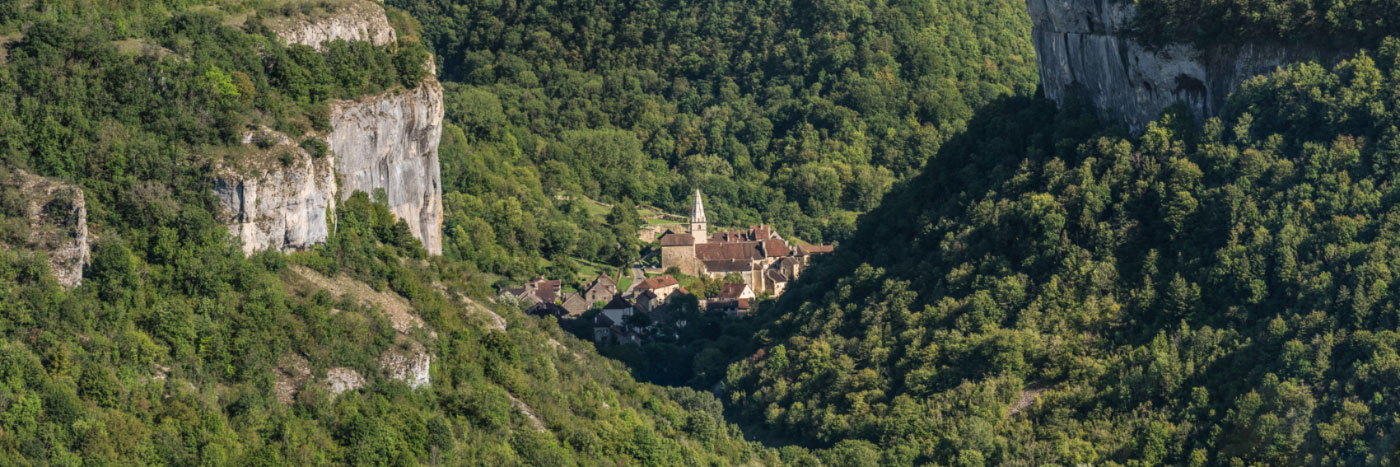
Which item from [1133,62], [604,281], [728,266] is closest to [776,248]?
[728,266]

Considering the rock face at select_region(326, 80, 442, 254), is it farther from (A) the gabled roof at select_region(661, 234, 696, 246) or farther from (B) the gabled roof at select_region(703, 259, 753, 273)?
(A) the gabled roof at select_region(661, 234, 696, 246)

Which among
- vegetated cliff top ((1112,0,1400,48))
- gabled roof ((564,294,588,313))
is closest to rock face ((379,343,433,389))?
vegetated cliff top ((1112,0,1400,48))

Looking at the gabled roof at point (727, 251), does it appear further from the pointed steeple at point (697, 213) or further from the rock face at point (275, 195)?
the rock face at point (275, 195)

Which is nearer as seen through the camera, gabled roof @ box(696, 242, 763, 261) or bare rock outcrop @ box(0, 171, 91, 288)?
bare rock outcrop @ box(0, 171, 91, 288)

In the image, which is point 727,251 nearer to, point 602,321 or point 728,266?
point 728,266

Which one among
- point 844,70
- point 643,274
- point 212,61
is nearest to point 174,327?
point 212,61

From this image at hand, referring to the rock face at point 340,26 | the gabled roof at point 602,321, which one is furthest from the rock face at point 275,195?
the gabled roof at point 602,321
